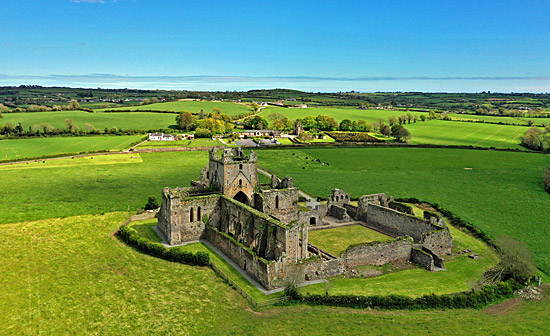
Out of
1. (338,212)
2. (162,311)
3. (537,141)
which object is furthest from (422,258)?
(537,141)

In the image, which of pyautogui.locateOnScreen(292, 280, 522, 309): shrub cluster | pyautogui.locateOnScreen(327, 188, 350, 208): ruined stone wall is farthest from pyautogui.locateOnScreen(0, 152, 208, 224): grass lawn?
pyautogui.locateOnScreen(292, 280, 522, 309): shrub cluster

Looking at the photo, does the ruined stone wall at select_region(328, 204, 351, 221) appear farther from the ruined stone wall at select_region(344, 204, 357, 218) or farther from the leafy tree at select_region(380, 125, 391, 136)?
the leafy tree at select_region(380, 125, 391, 136)

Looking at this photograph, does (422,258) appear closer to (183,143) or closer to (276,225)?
(276,225)

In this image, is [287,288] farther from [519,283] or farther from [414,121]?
[414,121]

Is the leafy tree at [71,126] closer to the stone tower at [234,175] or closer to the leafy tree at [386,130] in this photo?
the stone tower at [234,175]

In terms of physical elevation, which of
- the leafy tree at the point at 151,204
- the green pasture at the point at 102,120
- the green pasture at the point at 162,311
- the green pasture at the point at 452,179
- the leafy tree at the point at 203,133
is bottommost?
the green pasture at the point at 162,311

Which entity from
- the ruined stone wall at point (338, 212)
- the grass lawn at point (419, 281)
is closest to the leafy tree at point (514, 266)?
the grass lawn at point (419, 281)
